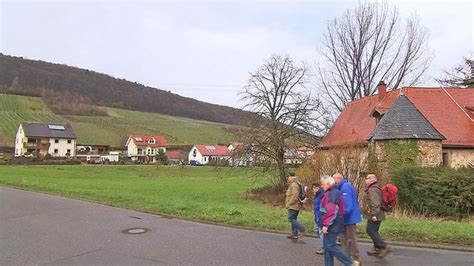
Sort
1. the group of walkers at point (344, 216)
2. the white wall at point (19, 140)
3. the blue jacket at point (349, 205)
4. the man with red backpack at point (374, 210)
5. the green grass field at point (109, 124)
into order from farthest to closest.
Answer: the green grass field at point (109, 124), the white wall at point (19, 140), the man with red backpack at point (374, 210), the blue jacket at point (349, 205), the group of walkers at point (344, 216)

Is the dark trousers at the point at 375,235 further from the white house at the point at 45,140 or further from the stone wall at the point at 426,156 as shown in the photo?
the white house at the point at 45,140

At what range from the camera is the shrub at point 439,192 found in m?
18.2

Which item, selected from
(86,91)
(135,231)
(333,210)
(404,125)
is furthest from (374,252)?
(86,91)

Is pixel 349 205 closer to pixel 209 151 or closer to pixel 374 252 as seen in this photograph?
pixel 374 252

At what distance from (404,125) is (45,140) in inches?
3232

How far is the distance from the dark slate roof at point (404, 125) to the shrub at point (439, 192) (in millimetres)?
4158

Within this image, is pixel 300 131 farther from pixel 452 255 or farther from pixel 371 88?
pixel 452 255

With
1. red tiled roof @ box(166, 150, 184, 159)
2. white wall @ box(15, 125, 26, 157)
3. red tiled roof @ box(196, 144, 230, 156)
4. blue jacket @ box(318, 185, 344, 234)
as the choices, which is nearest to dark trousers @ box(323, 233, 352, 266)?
blue jacket @ box(318, 185, 344, 234)

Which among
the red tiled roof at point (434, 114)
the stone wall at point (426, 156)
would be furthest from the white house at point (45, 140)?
the stone wall at point (426, 156)

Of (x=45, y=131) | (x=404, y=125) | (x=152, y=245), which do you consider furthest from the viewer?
(x=45, y=131)

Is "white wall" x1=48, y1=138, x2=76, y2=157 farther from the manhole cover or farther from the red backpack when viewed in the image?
the red backpack

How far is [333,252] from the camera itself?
7.67 m

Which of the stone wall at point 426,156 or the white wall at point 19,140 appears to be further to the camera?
the white wall at point 19,140

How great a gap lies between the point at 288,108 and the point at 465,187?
15.0 meters
